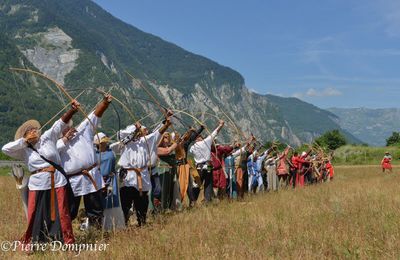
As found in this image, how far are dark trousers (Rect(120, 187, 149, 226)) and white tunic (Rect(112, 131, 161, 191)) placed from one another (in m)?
0.13

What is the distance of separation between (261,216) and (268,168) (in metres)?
8.60

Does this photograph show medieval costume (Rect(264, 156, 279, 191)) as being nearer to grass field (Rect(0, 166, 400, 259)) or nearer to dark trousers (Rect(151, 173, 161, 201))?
grass field (Rect(0, 166, 400, 259))

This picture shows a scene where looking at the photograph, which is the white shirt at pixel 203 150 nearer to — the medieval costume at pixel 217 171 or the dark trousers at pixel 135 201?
the medieval costume at pixel 217 171

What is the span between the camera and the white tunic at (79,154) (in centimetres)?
682

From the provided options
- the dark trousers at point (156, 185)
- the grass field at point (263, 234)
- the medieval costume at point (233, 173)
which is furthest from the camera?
the medieval costume at point (233, 173)

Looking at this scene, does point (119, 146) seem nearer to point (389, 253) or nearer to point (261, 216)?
point (261, 216)

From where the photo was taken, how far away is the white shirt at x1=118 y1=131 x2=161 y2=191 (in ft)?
26.6

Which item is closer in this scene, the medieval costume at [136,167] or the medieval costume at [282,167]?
the medieval costume at [136,167]

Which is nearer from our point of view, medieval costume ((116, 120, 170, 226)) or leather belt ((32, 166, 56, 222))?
leather belt ((32, 166, 56, 222))

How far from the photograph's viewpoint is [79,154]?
686 cm

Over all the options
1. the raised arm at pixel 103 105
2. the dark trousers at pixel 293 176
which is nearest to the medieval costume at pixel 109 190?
the raised arm at pixel 103 105

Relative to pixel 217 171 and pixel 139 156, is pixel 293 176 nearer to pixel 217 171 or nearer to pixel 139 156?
A: pixel 217 171

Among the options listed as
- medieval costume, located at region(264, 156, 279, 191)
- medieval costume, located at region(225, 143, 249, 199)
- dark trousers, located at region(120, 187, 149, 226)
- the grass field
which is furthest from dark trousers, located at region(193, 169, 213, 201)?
medieval costume, located at region(264, 156, 279, 191)

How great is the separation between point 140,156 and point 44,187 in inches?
87.7
